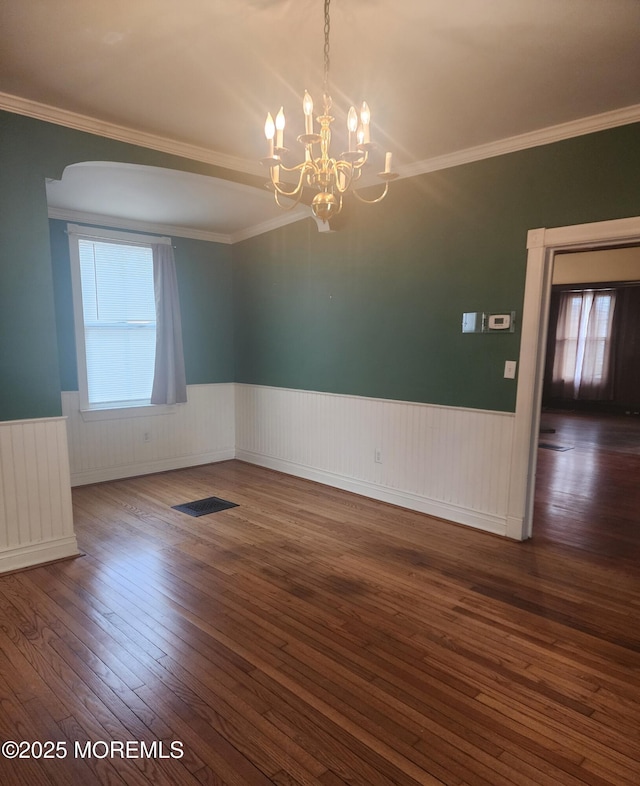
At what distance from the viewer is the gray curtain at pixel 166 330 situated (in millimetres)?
5055

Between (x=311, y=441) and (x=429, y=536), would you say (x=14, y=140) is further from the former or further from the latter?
(x=429, y=536)

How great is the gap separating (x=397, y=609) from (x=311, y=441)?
2.44 metres

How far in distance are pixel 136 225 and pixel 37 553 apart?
331cm

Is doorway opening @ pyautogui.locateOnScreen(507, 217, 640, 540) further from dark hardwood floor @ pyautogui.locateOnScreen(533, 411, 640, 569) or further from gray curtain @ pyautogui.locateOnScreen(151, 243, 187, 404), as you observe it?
gray curtain @ pyautogui.locateOnScreen(151, 243, 187, 404)

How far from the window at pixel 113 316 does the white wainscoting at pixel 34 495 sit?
1760mm

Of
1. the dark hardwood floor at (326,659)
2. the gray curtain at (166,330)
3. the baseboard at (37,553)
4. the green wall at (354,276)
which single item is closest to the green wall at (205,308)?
the green wall at (354,276)

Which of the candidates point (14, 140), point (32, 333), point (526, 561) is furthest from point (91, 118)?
point (526, 561)

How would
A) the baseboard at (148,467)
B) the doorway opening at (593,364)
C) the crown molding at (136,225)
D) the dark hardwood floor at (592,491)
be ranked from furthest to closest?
the doorway opening at (593,364) < the baseboard at (148,467) < the crown molding at (136,225) < the dark hardwood floor at (592,491)

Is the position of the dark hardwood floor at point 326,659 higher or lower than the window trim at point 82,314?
lower

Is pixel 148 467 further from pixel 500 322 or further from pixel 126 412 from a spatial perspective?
pixel 500 322

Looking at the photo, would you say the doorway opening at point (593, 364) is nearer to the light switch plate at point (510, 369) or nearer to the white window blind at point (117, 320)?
the light switch plate at point (510, 369)

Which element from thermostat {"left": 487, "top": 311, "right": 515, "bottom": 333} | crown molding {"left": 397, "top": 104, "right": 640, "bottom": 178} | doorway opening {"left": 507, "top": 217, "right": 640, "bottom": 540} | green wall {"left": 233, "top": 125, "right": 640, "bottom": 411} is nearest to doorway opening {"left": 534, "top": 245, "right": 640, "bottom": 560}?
doorway opening {"left": 507, "top": 217, "right": 640, "bottom": 540}

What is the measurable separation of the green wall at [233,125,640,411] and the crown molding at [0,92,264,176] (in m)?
1.14

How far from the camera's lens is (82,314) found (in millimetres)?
4664
